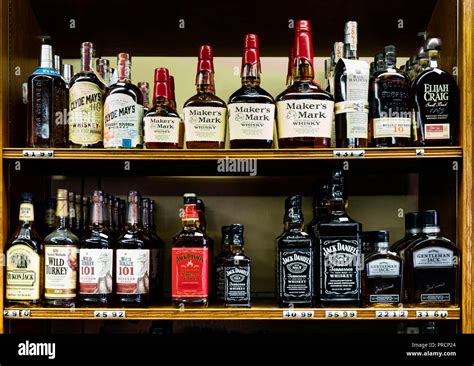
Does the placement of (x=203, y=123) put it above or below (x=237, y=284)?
above

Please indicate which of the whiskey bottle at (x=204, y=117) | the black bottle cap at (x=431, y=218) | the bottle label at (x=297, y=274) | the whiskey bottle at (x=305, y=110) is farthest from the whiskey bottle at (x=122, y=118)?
the black bottle cap at (x=431, y=218)

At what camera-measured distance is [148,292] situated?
6.30ft

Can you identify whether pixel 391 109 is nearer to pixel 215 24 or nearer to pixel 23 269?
pixel 215 24

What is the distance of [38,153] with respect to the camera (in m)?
1.87

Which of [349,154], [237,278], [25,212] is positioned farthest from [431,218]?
[25,212]

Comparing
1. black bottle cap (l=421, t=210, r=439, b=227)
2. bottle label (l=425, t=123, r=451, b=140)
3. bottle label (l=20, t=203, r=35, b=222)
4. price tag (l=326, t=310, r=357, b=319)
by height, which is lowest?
price tag (l=326, t=310, r=357, b=319)

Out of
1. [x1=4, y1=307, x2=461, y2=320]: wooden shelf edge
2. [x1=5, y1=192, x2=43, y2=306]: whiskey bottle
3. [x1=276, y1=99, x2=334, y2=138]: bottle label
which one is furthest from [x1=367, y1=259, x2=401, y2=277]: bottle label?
[x1=5, y1=192, x2=43, y2=306]: whiskey bottle

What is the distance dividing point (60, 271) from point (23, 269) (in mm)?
118

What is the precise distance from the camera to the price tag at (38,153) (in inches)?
73.4

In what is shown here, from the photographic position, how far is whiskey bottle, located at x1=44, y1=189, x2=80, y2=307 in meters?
1.88

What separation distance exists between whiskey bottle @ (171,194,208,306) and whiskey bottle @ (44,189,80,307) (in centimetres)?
33

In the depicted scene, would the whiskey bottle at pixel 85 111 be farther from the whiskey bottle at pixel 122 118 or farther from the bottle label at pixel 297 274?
the bottle label at pixel 297 274

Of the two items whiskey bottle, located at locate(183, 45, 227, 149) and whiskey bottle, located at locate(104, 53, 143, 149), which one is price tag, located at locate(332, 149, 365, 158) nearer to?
whiskey bottle, located at locate(183, 45, 227, 149)
